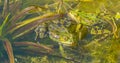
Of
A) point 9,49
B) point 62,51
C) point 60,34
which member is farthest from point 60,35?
point 9,49

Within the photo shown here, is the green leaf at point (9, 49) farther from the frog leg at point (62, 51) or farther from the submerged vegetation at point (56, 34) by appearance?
the frog leg at point (62, 51)

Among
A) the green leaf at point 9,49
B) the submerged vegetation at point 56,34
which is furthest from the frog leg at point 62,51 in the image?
the green leaf at point 9,49

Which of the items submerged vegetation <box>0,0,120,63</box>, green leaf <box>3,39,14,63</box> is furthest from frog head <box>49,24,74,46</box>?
green leaf <box>3,39,14,63</box>

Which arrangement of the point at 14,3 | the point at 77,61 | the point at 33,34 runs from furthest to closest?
the point at 14,3, the point at 33,34, the point at 77,61

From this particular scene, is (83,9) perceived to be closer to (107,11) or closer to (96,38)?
(107,11)

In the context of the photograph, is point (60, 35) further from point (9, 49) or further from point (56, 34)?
point (9, 49)

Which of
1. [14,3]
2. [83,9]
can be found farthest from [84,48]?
[14,3]

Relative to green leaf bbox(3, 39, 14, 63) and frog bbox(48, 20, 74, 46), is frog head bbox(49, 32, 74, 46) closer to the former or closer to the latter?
frog bbox(48, 20, 74, 46)

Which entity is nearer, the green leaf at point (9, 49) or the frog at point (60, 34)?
the green leaf at point (9, 49)
